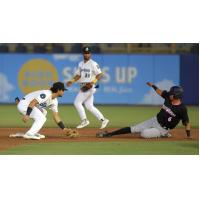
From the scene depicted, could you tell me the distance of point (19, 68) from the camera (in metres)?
21.6

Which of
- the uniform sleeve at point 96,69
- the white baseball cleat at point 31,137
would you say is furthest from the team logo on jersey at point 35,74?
the white baseball cleat at point 31,137

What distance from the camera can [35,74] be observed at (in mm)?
21250

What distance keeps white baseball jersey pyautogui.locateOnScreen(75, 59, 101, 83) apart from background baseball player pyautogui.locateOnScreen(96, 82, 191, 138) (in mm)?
1933

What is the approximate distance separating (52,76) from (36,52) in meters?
1.06

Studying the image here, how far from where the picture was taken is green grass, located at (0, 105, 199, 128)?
1468cm

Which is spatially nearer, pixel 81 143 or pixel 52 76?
pixel 81 143

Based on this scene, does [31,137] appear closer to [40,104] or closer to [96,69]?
[40,104]

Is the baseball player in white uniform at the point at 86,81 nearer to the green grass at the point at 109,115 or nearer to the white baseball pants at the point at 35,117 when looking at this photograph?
the green grass at the point at 109,115

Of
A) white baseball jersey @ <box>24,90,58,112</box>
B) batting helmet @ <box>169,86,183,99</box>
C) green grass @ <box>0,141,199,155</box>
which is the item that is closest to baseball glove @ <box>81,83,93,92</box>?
white baseball jersey @ <box>24,90,58,112</box>

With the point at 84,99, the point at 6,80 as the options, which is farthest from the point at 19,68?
the point at 84,99

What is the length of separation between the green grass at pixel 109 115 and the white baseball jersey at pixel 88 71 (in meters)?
1.48

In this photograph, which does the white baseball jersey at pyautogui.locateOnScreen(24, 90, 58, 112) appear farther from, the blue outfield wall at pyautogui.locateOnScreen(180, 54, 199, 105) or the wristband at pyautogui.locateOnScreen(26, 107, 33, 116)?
the blue outfield wall at pyautogui.locateOnScreen(180, 54, 199, 105)
